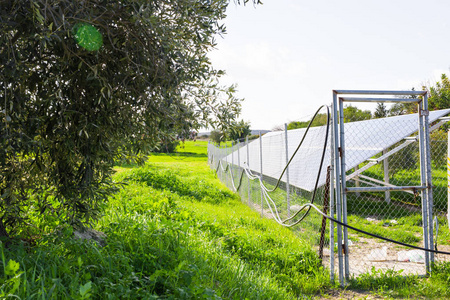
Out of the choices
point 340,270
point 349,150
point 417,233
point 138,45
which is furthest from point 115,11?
point 349,150

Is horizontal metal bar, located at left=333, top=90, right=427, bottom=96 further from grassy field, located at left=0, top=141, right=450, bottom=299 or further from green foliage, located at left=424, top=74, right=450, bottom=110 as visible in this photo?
green foliage, located at left=424, top=74, right=450, bottom=110

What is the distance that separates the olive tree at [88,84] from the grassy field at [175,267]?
0.55m

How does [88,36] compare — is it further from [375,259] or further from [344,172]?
[375,259]

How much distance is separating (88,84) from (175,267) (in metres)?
2.00

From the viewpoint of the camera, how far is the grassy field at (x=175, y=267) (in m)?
3.24

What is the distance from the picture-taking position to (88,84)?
3559mm

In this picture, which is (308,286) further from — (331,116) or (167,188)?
(167,188)

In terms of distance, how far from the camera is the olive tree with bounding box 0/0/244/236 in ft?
10.4

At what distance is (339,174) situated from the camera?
5.25 meters

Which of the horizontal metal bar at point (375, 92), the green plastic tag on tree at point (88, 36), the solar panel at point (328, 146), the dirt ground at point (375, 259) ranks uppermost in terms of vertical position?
the green plastic tag on tree at point (88, 36)

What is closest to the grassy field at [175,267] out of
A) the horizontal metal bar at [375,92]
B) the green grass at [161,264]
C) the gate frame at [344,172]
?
the green grass at [161,264]

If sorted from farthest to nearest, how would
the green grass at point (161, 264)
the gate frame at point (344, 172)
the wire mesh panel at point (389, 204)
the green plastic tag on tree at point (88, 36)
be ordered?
the wire mesh panel at point (389, 204), the gate frame at point (344, 172), the green grass at point (161, 264), the green plastic tag on tree at point (88, 36)

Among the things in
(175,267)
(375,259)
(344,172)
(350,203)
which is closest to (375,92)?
(344,172)

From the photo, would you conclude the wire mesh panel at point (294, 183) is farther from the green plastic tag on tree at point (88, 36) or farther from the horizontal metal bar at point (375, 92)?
the green plastic tag on tree at point (88, 36)
